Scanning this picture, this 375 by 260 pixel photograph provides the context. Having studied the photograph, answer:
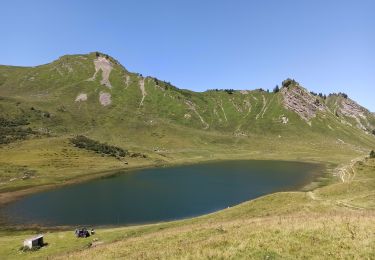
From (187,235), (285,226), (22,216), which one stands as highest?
(285,226)

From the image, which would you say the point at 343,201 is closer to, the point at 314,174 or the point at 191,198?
the point at 191,198

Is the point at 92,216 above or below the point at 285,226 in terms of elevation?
below

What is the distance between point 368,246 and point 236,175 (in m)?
131

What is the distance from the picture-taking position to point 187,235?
122 feet

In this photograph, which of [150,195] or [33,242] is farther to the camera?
[150,195]

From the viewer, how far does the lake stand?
3378 inches

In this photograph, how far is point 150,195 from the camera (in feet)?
363

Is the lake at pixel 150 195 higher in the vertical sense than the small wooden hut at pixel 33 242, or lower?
lower

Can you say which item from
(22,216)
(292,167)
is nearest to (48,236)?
(22,216)

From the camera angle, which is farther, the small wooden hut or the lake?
the lake

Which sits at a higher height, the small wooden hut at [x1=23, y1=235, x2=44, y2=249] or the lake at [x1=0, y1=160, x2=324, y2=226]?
the small wooden hut at [x1=23, y1=235, x2=44, y2=249]

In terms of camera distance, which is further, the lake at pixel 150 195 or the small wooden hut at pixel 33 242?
the lake at pixel 150 195

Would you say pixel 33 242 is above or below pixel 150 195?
above

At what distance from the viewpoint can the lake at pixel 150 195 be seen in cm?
8581
